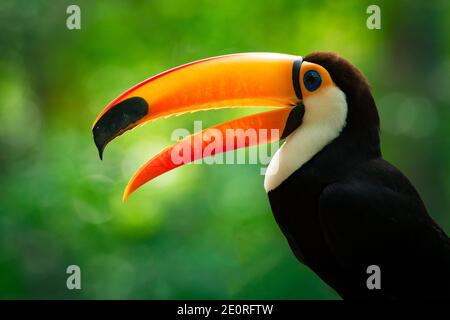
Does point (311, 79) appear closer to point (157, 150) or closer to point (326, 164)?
point (326, 164)

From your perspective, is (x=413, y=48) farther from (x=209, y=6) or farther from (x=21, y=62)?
(x=21, y=62)

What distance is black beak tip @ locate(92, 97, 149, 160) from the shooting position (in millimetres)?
2770

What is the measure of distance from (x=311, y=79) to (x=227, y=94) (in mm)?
343

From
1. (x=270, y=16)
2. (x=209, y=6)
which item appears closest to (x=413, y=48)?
(x=270, y=16)

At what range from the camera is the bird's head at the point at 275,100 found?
288 centimetres

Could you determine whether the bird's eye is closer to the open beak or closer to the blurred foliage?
the open beak

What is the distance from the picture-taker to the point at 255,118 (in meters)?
2.98

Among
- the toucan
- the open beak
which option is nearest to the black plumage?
the toucan

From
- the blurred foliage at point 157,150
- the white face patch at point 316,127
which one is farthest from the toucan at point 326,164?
the blurred foliage at point 157,150

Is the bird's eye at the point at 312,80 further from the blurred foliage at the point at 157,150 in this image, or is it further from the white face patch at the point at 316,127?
the blurred foliage at the point at 157,150

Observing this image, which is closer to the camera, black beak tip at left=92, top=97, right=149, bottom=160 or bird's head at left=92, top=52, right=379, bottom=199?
black beak tip at left=92, top=97, right=149, bottom=160

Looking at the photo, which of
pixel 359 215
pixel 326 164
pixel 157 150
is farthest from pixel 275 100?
pixel 157 150

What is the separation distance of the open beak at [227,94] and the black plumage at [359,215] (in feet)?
0.57
